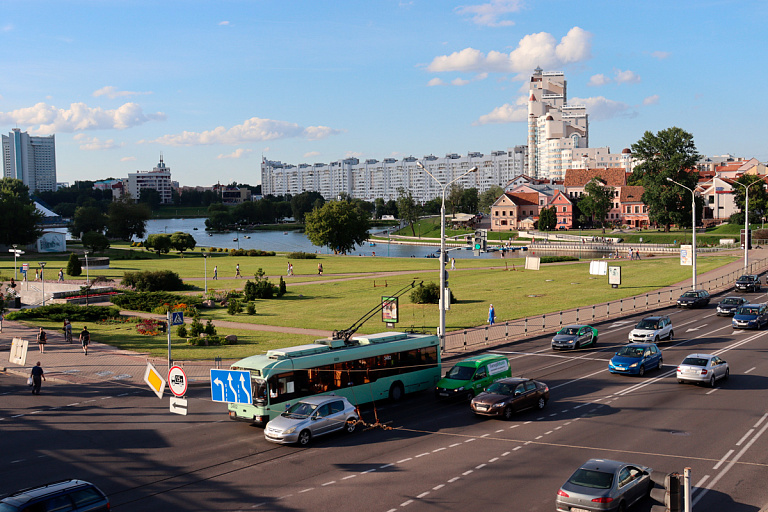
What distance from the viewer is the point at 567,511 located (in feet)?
47.7

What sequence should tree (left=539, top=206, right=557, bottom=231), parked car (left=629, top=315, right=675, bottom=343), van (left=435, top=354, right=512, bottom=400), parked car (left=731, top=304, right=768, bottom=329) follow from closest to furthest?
1. van (left=435, top=354, right=512, bottom=400)
2. parked car (left=629, top=315, right=675, bottom=343)
3. parked car (left=731, top=304, right=768, bottom=329)
4. tree (left=539, top=206, right=557, bottom=231)

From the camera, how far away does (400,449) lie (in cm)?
2008

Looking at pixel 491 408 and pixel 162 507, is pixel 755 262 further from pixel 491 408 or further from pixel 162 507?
pixel 162 507

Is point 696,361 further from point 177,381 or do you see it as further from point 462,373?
point 177,381

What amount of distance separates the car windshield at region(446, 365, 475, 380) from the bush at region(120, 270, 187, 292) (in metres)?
42.4

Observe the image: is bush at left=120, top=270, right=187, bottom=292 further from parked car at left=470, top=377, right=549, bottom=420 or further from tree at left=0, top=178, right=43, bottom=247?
tree at left=0, top=178, right=43, bottom=247

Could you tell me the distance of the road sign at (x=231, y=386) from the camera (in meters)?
20.4

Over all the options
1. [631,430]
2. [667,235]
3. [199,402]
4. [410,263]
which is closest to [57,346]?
[199,402]

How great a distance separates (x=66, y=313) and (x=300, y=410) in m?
34.5

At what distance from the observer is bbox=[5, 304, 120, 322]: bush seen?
48.5 m

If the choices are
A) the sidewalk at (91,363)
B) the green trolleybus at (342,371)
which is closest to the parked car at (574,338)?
the sidewalk at (91,363)

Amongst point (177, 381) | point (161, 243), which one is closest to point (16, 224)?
point (161, 243)

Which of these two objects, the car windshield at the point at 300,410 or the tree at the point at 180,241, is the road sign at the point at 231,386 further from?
the tree at the point at 180,241

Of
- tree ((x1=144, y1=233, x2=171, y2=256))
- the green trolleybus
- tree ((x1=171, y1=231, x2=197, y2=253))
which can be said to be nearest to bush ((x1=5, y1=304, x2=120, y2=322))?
the green trolleybus
